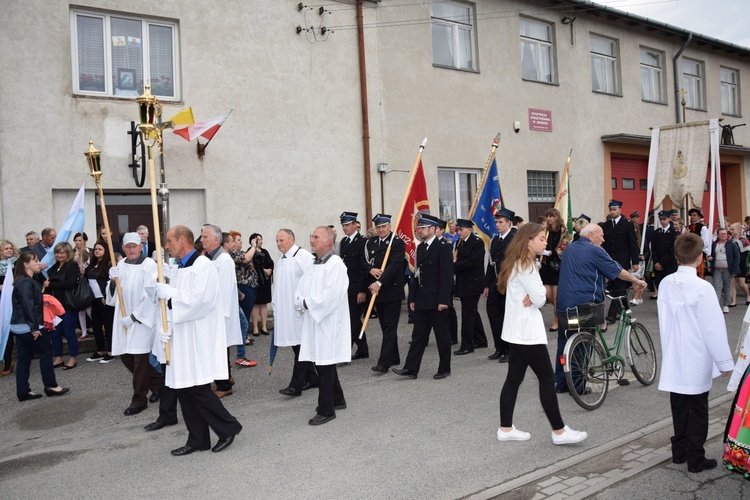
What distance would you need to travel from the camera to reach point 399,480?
4.79 meters

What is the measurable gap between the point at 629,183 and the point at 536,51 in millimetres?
5660

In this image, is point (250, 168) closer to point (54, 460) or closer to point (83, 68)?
point (83, 68)

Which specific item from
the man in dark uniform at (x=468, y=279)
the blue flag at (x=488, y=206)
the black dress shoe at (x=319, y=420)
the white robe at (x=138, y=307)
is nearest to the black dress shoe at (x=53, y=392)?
the white robe at (x=138, y=307)

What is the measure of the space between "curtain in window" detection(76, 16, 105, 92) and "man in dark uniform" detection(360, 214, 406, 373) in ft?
20.1

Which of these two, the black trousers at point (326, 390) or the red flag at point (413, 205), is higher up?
the red flag at point (413, 205)

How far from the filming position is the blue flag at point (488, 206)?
1145cm

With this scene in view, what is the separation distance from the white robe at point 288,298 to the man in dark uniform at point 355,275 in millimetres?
1697

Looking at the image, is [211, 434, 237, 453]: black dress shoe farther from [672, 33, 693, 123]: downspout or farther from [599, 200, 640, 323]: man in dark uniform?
[672, 33, 693, 123]: downspout

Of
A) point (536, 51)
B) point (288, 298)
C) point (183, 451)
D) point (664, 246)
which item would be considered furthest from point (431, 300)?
point (536, 51)

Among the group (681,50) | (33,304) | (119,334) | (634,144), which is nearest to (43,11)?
(33,304)

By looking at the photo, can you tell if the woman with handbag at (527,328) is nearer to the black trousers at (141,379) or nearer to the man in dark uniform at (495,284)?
the man in dark uniform at (495,284)

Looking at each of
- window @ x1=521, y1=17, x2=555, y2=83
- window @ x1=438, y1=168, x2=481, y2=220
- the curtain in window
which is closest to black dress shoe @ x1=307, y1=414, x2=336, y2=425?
the curtain in window

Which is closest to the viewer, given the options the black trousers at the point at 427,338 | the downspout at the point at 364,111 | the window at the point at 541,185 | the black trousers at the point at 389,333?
the black trousers at the point at 427,338

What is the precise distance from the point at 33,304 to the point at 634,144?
704 inches
